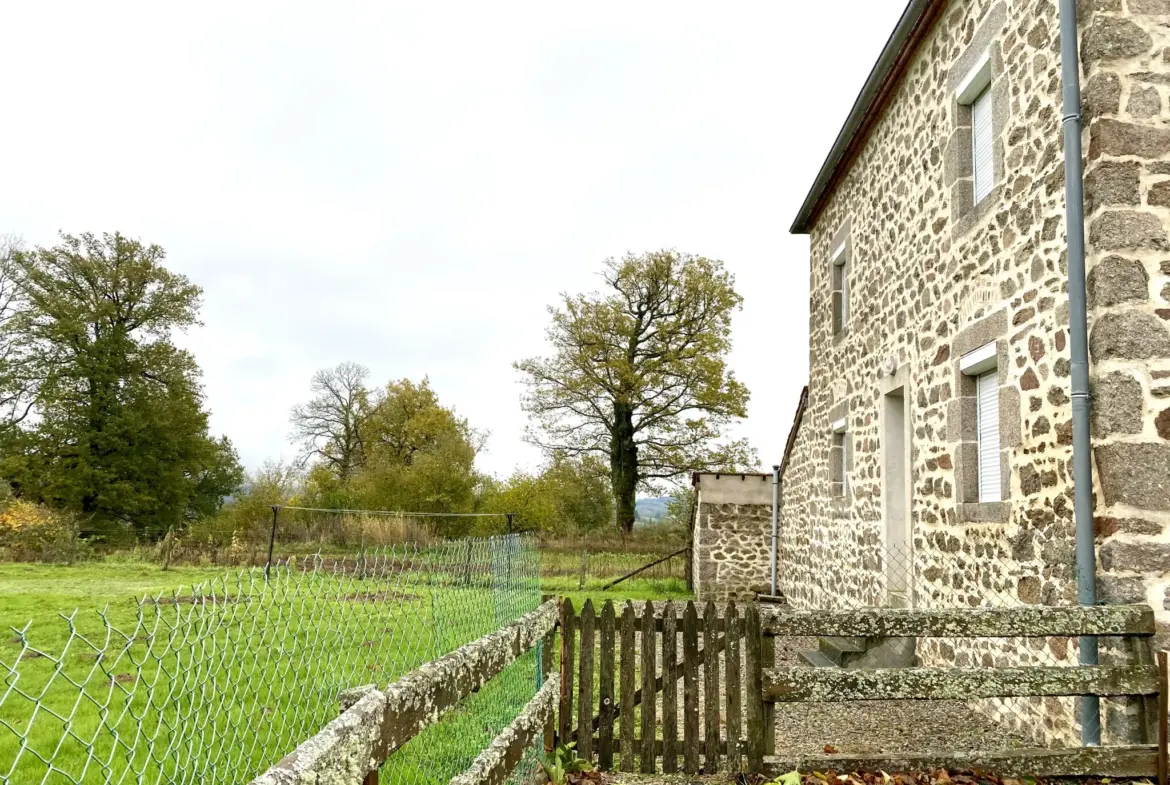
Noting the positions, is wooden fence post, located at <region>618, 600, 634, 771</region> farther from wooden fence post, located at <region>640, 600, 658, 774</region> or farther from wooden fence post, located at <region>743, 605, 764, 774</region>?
wooden fence post, located at <region>743, 605, 764, 774</region>

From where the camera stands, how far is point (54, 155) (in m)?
15.2

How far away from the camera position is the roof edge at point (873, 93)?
789cm

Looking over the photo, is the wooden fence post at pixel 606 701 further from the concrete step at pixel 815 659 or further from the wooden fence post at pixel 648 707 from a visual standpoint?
the concrete step at pixel 815 659

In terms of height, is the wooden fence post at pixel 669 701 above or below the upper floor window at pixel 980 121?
below

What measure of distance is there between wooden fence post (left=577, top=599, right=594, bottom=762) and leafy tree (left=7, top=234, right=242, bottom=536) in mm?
23669

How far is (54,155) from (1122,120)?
17.6 meters

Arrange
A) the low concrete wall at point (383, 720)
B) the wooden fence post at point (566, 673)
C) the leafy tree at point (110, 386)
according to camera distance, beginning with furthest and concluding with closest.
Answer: the leafy tree at point (110, 386), the wooden fence post at point (566, 673), the low concrete wall at point (383, 720)

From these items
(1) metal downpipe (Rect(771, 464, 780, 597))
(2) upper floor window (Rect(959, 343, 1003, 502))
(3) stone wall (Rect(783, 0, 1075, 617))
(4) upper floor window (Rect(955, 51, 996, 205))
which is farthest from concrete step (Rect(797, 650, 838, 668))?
(1) metal downpipe (Rect(771, 464, 780, 597))

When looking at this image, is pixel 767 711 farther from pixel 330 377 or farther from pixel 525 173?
pixel 330 377

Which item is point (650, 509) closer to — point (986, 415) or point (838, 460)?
point (838, 460)

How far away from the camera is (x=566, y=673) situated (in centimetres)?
505

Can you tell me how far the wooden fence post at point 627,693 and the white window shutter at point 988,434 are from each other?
352cm

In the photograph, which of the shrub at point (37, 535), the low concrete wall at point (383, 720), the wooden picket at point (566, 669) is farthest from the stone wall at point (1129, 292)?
the shrub at point (37, 535)

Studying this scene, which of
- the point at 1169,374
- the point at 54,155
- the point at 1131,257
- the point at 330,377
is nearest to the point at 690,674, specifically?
the point at 1169,374
